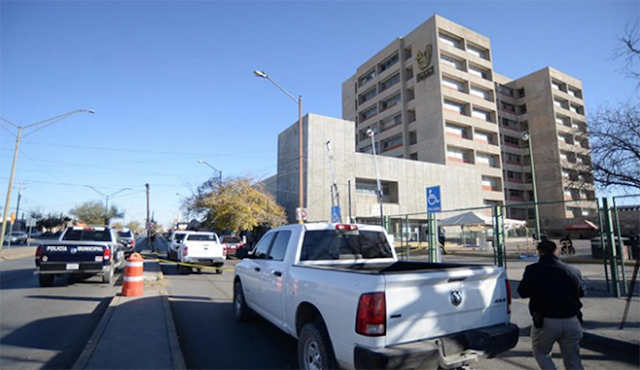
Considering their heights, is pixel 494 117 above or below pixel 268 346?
above

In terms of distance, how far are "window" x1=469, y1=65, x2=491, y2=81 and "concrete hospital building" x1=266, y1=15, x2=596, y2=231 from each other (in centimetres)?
15

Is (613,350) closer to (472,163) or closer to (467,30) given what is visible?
(472,163)

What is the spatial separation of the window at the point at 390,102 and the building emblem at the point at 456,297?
51.5 m

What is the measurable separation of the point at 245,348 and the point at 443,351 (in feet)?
10.2

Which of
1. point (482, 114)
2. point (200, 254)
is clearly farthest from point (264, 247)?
point (482, 114)

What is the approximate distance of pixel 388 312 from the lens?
2.96 metres

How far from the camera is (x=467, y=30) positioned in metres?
50.2

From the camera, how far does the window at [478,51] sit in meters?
51.3

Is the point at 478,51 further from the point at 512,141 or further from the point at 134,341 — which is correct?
the point at 134,341

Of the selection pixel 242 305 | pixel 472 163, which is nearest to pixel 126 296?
pixel 242 305

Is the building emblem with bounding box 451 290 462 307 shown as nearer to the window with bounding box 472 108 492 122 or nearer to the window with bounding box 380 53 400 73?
the window with bounding box 472 108 492 122

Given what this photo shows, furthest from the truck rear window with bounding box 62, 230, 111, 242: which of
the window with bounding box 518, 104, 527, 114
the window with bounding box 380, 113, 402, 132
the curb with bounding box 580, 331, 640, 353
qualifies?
the window with bounding box 518, 104, 527, 114

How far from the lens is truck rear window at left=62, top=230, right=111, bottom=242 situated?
11633 millimetres

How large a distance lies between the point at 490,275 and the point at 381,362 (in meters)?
1.69
